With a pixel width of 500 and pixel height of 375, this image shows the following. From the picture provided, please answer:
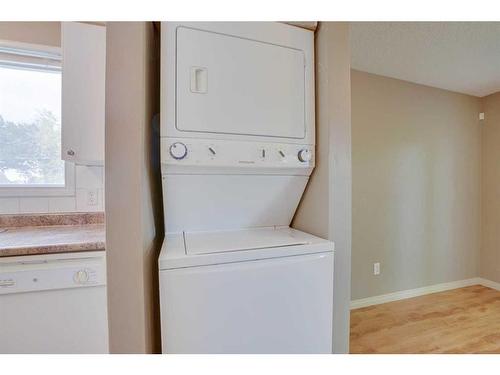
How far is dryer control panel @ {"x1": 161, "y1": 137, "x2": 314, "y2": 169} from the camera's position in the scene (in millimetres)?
939

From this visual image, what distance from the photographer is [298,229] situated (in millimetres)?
1283

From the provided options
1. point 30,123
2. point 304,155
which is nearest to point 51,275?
point 30,123

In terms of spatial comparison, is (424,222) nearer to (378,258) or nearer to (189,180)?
(378,258)

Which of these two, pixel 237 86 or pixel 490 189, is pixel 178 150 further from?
pixel 490 189

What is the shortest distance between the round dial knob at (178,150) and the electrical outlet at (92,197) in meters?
1.17

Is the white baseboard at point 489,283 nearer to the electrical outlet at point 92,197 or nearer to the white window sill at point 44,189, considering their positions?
the electrical outlet at point 92,197

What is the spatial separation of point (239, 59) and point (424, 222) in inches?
110

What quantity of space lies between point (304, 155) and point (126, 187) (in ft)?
2.43

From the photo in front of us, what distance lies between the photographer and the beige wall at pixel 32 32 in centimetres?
158

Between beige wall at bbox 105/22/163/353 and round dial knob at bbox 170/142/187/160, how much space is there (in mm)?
124

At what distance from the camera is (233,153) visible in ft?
3.32

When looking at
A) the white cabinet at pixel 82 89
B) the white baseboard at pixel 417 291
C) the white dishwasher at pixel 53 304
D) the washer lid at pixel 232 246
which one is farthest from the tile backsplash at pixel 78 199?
the white baseboard at pixel 417 291

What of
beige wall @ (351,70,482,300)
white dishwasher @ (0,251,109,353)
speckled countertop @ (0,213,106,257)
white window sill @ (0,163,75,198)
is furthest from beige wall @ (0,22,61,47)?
beige wall @ (351,70,482,300)
